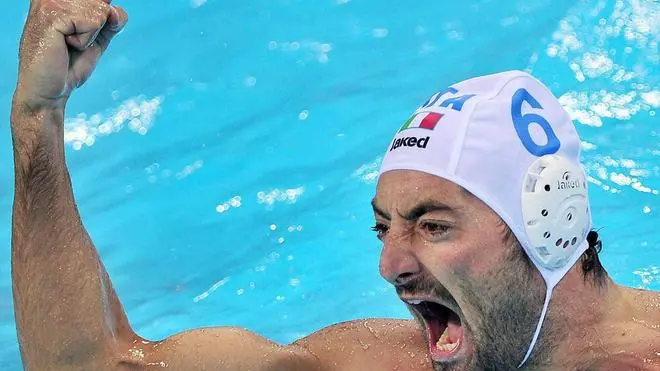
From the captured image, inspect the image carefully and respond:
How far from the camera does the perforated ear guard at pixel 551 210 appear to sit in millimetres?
3264

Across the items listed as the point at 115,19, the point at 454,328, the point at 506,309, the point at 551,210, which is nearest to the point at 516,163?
the point at 551,210

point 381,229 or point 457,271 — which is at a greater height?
point 381,229

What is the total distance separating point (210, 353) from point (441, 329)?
2.71 feet

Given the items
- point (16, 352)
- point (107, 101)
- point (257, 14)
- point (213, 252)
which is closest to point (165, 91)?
point (107, 101)

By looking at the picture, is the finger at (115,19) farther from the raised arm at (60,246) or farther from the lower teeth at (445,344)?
the lower teeth at (445,344)

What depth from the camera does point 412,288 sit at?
316 cm

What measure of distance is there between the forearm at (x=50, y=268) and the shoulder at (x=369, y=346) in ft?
3.07

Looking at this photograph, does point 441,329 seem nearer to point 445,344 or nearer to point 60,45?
point 445,344

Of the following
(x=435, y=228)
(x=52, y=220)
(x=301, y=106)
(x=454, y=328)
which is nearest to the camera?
(x=52, y=220)

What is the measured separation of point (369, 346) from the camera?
3.86 meters

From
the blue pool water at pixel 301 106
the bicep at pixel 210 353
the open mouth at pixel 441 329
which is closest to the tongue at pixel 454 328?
the open mouth at pixel 441 329

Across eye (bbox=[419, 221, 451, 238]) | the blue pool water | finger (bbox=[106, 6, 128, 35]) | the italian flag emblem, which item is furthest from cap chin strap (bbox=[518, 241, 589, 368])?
the blue pool water

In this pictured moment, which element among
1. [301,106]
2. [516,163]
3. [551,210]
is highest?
[301,106]

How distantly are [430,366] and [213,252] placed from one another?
5.06 m
